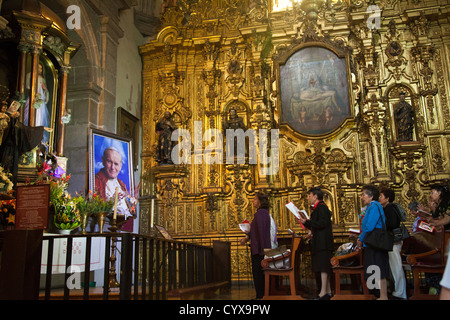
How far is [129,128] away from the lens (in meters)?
12.0

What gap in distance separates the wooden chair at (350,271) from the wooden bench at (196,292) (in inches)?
67.3

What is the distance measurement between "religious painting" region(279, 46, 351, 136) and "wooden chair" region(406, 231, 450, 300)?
18.7ft

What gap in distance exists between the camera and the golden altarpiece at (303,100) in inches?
428

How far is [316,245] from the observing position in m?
6.05

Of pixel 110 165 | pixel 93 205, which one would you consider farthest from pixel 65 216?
pixel 110 165

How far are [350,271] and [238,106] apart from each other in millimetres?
7018

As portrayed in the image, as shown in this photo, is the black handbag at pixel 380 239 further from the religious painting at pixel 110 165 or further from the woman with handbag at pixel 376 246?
the religious painting at pixel 110 165

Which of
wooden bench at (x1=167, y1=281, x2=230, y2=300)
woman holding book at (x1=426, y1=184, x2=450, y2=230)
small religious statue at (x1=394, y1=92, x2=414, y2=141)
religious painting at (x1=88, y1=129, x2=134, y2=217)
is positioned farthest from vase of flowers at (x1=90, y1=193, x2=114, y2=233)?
small religious statue at (x1=394, y1=92, x2=414, y2=141)

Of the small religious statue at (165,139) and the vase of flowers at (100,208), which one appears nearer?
the vase of flowers at (100,208)

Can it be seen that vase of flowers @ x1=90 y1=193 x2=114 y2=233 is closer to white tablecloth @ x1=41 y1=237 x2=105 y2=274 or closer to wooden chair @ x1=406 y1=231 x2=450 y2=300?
white tablecloth @ x1=41 y1=237 x2=105 y2=274

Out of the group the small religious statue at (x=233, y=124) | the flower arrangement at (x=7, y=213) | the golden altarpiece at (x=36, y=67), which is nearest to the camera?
the flower arrangement at (x=7, y=213)

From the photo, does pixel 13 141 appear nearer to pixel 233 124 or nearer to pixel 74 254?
pixel 74 254

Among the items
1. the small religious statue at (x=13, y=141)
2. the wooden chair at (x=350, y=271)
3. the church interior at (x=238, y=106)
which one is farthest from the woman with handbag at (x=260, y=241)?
the small religious statue at (x=13, y=141)

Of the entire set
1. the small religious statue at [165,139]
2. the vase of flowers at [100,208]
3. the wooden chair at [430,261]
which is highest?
the small religious statue at [165,139]
